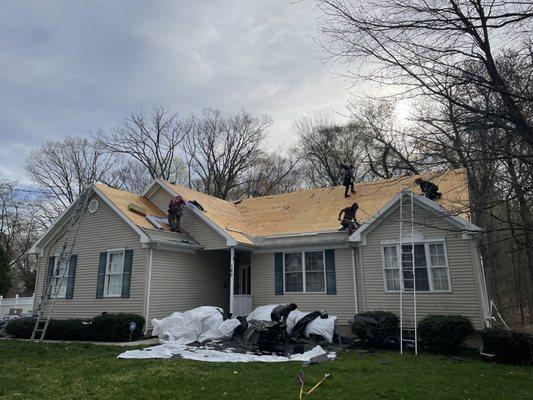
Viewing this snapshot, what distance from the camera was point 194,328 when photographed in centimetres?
1298

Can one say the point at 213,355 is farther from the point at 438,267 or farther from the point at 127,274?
the point at 438,267

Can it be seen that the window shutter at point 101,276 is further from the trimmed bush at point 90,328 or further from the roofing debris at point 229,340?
the roofing debris at point 229,340

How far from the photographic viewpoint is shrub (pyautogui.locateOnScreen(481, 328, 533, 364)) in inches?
385

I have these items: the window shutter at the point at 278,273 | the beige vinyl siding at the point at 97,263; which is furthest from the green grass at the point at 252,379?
the window shutter at the point at 278,273

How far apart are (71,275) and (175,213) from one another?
15.5ft

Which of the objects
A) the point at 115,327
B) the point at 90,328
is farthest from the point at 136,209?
the point at 115,327

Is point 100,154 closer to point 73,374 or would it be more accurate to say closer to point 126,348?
point 126,348

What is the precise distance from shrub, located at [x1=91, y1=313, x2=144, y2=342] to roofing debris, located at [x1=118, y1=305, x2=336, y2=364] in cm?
59

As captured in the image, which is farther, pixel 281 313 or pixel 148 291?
pixel 148 291

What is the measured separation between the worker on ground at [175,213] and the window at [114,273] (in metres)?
2.17

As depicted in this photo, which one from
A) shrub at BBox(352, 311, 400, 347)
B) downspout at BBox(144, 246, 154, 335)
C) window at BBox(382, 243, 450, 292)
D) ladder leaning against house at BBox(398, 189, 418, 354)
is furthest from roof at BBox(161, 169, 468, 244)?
shrub at BBox(352, 311, 400, 347)

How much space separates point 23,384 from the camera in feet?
25.1

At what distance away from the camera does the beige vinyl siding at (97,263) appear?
14.6m

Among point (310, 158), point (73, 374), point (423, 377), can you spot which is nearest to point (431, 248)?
point (423, 377)
